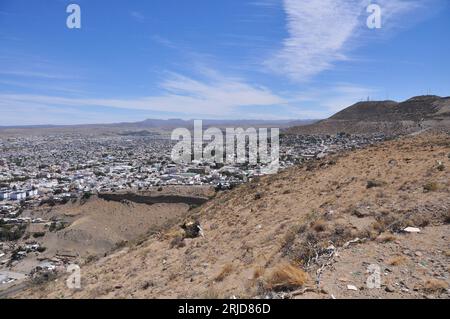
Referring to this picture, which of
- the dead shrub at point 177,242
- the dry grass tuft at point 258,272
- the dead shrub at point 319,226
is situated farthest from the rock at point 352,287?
the dead shrub at point 177,242

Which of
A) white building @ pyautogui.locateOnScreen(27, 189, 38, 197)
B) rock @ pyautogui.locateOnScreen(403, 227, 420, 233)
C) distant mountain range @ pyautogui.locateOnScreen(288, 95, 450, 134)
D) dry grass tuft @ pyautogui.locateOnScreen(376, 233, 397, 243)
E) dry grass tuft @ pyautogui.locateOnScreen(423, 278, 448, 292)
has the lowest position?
white building @ pyautogui.locateOnScreen(27, 189, 38, 197)

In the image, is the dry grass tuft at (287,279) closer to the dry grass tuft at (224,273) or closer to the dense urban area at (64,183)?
the dry grass tuft at (224,273)

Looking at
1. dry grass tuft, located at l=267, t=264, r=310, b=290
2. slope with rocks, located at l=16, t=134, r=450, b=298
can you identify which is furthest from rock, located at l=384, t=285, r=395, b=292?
dry grass tuft, located at l=267, t=264, r=310, b=290

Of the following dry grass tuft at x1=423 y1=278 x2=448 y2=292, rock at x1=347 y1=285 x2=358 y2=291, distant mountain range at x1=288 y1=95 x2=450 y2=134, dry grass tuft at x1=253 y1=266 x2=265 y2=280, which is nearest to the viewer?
dry grass tuft at x1=423 y1=278 x2=448 y2=292

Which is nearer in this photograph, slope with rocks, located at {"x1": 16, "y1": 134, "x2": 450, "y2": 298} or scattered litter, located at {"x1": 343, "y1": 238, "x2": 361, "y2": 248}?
slope with rocks, located at {"x1": 16, "y1": 134, "x2": 450, "y2": 298}

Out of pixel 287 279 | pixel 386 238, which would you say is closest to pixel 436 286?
pixel 386 238

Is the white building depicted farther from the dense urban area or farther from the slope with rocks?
the slope with rocks
